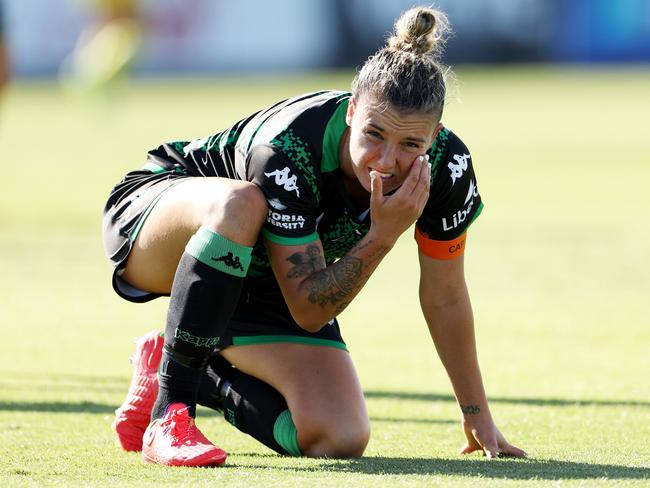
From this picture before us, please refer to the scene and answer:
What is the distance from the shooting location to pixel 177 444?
4.11 meters

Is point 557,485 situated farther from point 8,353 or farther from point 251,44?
point 251,44

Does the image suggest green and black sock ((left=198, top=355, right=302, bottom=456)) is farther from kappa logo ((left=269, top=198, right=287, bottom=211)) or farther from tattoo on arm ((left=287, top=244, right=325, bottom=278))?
kappa logo ((left=269, top=198, right=287, bottom=211))

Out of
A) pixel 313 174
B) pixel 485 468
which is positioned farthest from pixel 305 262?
pixel 485 468

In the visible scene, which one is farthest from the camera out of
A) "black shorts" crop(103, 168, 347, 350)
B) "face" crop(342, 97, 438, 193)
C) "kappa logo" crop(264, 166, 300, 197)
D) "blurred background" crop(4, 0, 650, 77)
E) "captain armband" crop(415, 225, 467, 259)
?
"blurred background" crop(4, 0, 650, 77)

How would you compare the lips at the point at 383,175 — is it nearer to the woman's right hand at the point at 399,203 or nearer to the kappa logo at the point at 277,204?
the woman's right hand at the point at 399,203

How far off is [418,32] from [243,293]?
4.25 feet

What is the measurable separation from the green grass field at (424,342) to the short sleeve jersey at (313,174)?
769 mm

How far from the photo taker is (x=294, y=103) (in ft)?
14.6

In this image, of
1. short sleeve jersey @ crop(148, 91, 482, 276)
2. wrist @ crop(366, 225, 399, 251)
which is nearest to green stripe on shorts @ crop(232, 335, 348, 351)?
short sleeve jersey @ crop(148, 91, 482, 276)

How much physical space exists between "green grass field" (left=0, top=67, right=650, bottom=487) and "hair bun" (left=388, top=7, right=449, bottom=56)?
1.34 meters

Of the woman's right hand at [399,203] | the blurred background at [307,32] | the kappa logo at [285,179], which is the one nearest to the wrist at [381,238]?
the woman's right hand at [399,203]

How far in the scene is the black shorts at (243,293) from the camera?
15.5 ft

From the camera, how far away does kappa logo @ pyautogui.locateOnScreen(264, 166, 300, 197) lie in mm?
4133

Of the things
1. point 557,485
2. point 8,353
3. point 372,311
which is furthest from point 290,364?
point 372,311
